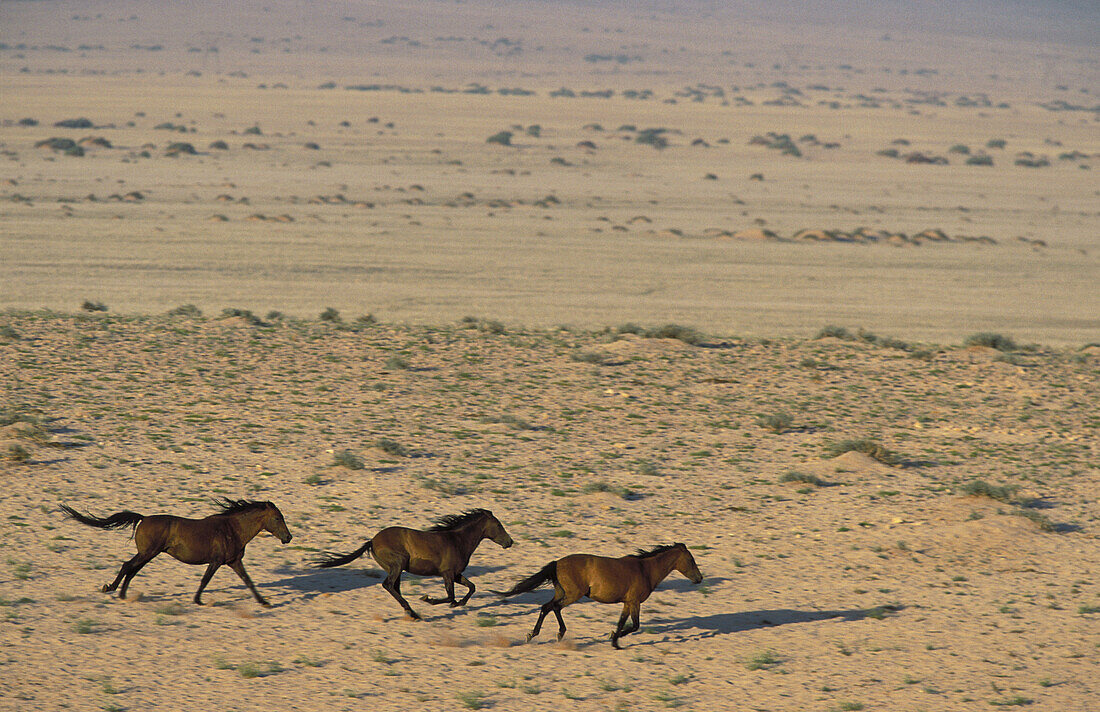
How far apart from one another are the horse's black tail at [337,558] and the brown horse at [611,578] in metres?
1.26

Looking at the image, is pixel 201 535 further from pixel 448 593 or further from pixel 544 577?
pixel 544 577

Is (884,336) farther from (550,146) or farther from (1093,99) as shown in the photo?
(1093,99)

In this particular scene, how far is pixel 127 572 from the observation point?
31.3 feet

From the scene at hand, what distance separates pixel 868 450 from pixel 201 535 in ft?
27.6

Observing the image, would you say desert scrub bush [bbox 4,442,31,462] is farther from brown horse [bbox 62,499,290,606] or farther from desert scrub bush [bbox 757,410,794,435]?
desert scrub bush [bbox 757,410,794,435]

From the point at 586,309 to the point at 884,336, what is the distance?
6.91 m

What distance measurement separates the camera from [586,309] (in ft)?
95.5

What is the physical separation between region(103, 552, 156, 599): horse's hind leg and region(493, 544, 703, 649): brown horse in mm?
2894

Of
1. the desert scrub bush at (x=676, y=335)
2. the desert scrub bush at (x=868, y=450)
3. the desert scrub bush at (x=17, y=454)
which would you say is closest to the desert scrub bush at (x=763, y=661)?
the desert scrub bush at (x=868, y=450)

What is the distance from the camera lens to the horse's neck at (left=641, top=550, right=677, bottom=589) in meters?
9.10

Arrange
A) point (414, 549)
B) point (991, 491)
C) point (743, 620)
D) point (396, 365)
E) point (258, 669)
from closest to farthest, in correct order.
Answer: point (258, 669) → point (414, 549) → point (743, 620) → point (991, 491) → point (396, 365)

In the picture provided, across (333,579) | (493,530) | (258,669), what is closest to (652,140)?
(333,579)

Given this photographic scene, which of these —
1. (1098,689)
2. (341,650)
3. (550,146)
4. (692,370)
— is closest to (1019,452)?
(692,370)

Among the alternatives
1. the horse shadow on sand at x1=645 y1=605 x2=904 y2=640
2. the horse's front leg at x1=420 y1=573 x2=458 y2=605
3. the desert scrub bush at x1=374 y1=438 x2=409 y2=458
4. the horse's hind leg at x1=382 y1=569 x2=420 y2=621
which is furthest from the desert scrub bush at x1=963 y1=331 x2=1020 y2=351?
the horse's hind leg at x1=382 y1=569 x2=420 y2=621
